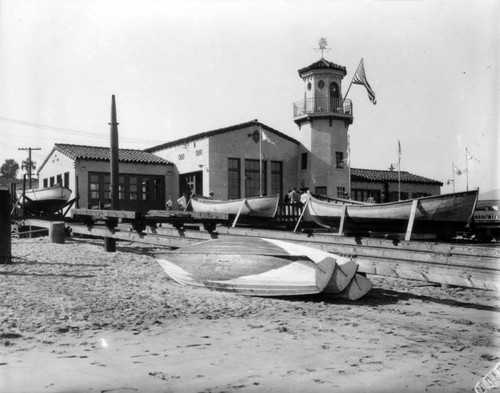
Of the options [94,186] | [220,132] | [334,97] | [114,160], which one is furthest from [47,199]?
[334,97]

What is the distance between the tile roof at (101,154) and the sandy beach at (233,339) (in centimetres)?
2109

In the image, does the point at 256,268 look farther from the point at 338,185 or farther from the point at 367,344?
the point at 338,185

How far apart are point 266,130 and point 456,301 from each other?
963 inches

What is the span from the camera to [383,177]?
129ft

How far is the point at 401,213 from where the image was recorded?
14.2 m

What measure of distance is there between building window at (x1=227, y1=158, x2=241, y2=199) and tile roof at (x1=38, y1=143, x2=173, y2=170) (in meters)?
4.20

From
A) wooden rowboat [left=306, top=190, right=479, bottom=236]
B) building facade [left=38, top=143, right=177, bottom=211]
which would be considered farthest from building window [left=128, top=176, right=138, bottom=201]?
wooden rowboat [left=306, top=190, right=479, bottom=236]

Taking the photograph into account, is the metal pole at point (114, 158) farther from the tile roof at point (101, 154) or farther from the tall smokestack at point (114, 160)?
the tile roof at point (101, 154)

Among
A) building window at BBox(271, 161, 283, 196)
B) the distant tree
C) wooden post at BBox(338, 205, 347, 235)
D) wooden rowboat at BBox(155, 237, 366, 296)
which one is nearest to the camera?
wooden rowboat at BBox(155, 237, 366, 296)

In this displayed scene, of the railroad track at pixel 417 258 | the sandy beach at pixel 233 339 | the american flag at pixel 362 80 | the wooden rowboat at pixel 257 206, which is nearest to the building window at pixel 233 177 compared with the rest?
the american flag at pixel 362 80

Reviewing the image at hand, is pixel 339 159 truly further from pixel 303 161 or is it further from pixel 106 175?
pixel 106 175

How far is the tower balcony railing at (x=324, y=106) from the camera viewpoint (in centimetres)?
3275

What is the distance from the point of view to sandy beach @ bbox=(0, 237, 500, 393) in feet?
12.8

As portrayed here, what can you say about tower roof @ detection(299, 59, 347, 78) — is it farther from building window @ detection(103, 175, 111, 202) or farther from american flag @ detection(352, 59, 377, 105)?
building window @ detection(103, 175, 111, 202)
